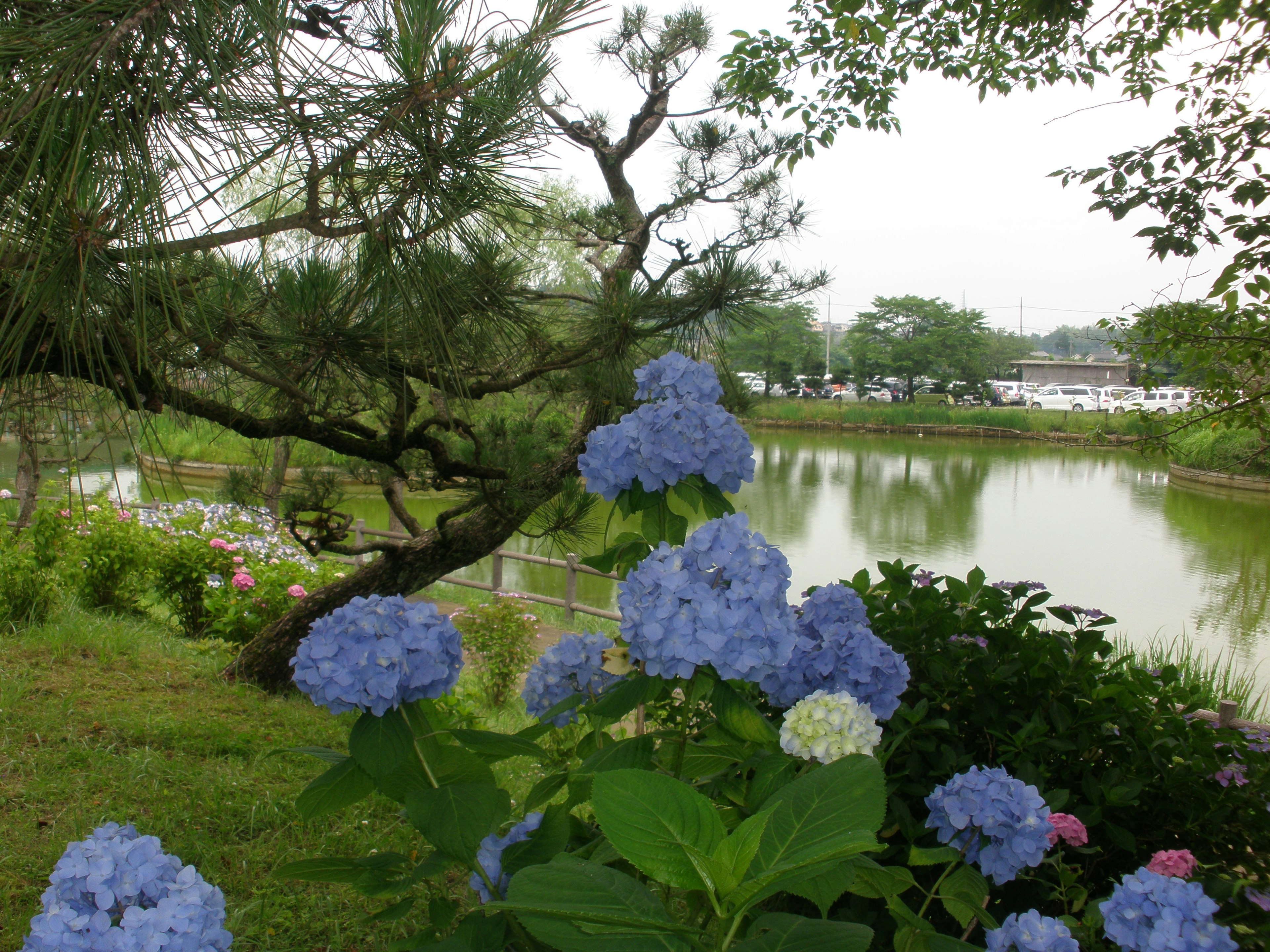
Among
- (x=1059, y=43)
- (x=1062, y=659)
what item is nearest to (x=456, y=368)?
(x=1062, y=659)

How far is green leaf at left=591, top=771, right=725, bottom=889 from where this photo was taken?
2.00 ft

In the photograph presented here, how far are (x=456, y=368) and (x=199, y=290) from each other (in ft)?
1.90

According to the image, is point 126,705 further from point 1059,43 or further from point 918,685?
point 1059,43

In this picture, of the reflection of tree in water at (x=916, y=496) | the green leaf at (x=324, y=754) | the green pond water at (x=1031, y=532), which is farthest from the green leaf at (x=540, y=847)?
the reflection of tree in water at (x=916, y=496)

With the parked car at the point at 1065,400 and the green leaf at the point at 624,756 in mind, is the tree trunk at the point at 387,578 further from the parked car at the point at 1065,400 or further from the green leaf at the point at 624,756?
the parked car at the point at 1065,400

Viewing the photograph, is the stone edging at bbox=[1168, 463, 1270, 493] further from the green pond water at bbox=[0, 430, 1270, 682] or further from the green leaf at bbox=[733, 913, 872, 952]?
the green leaf at bbox=[733, 913, 872, 952]

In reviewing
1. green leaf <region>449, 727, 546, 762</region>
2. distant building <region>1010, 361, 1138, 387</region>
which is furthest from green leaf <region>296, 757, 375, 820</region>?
distant building <region>1010, 361, 1138, 387</region>

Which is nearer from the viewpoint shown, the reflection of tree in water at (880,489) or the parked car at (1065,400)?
the reflection of tree in water at (880,489)

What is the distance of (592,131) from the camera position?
3217 millimetres

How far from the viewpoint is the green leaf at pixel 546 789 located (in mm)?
1024

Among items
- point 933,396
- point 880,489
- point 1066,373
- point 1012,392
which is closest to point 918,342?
point 933,396

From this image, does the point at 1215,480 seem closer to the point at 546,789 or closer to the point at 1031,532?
the point at 1031,532

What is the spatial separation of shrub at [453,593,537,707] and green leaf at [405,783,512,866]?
349 centimetres

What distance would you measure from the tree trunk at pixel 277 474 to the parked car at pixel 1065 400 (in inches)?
933
